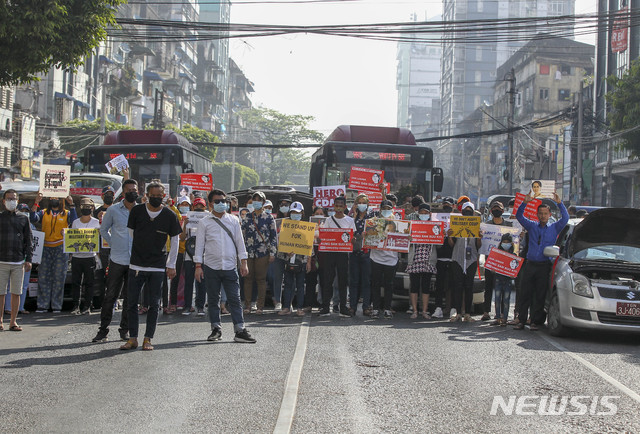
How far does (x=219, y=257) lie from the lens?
413 inches

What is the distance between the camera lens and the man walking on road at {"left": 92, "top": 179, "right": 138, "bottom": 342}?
10273 millimetres

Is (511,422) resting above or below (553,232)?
below

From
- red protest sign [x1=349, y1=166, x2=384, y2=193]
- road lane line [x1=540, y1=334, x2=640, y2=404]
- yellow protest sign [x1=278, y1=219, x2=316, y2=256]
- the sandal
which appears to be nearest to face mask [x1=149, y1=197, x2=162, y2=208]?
the sandal

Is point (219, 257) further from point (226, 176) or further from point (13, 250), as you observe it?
point (226, 176)

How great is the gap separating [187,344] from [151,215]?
165 cm

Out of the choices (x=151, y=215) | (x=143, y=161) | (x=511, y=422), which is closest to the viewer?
(x=511, y=422)

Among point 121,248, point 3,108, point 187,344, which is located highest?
point 3,108

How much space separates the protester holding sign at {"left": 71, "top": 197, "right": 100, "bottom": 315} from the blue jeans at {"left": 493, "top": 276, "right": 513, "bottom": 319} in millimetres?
6509

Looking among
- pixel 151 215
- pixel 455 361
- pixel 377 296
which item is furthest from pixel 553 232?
pixel 151 215

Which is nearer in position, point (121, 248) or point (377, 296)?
point (121, 248)

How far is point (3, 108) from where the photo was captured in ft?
147

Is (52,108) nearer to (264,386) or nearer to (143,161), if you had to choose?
(143,161)

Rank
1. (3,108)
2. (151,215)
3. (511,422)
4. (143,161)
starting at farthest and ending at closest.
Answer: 1. (3,108)
2. (143,161)
3. (151,215)
4. (511,422)

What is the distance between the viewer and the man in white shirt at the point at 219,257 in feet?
34.4
